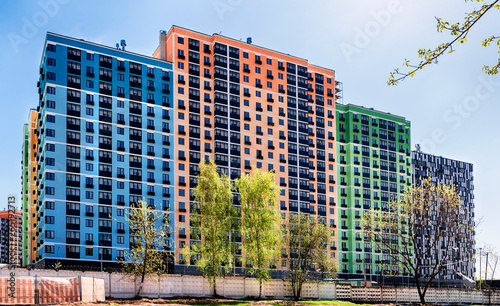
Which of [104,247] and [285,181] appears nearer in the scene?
[104,247]

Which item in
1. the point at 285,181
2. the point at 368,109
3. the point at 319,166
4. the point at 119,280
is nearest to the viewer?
the point at 119,280

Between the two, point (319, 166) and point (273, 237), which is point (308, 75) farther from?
point (273, 237)

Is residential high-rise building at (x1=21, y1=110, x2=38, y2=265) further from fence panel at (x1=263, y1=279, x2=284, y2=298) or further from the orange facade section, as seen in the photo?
fence panel at (x1=263, y1=279, x2=284, y2=298)

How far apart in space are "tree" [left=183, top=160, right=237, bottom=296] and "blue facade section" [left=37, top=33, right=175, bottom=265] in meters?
38.2

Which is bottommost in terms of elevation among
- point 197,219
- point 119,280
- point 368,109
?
point 119,280

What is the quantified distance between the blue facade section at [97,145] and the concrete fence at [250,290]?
143ft

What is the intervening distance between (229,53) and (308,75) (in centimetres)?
2709

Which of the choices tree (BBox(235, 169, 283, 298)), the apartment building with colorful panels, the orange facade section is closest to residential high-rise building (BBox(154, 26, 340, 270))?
the apartment building with colorful panels

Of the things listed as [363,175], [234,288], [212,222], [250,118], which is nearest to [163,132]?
[250,118]

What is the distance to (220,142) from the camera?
14125cm

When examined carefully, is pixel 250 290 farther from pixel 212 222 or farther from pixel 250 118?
pixel 250 118

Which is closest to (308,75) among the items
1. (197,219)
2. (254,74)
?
(254,74)

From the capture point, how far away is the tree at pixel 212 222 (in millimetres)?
80125

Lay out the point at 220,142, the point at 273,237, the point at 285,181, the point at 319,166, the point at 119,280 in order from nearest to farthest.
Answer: the point at 119,280 → the point at 273,237 → the point at 220,142 → the point at 285,181 → the point at 319,166
